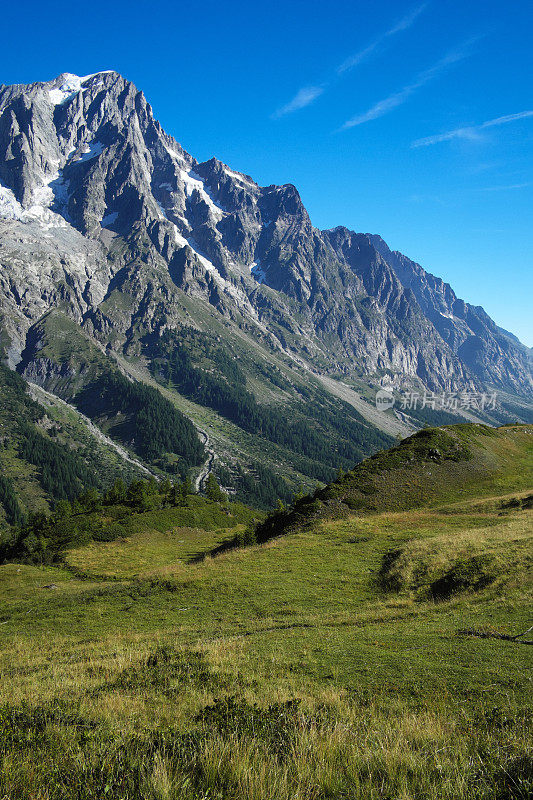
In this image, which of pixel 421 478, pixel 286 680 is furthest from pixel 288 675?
pixel 421 478

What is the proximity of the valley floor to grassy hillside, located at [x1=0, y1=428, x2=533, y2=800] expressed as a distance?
0.05 metres

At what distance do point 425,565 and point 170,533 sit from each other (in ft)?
143

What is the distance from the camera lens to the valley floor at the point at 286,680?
5176mm

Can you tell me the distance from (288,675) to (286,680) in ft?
2.20

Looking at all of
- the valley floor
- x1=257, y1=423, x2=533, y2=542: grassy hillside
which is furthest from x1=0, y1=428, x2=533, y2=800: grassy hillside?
x1=257, y1=423, x2=533, y2=542: grassy hillside

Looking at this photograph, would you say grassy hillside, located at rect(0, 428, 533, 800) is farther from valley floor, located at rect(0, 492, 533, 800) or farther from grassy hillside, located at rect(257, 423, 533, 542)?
grassy hillside, located at rect(257, 423, 533, 542)

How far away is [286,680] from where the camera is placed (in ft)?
37.4

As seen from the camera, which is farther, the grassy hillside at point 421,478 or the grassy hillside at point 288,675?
the grassy hillside at point 421,478

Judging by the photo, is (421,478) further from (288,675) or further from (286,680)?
(286,680)

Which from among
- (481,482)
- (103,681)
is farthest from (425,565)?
(481,482)

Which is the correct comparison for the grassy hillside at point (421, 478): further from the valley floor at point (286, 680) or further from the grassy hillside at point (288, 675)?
the valley floor at point (286, 680)

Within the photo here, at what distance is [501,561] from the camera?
21219 mm

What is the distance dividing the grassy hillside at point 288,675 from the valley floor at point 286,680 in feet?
0.17

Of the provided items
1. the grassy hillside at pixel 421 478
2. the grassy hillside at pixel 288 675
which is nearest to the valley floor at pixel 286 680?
the grassy hillside at pixel 288 675
